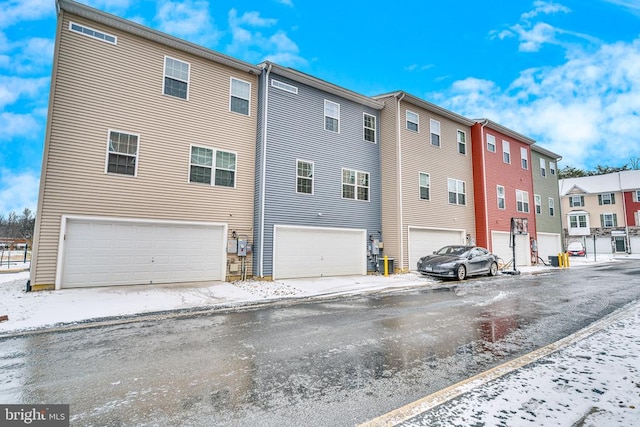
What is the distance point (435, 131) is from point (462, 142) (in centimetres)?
281

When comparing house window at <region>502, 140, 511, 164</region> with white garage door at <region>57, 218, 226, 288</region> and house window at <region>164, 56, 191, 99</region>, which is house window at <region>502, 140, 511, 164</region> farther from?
house window at <region>164, 56, 191, 99</region>

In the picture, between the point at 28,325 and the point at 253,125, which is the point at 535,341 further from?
the point at 253,125

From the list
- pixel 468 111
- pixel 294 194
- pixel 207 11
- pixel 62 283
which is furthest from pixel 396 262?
pixel 468 111

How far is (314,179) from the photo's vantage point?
46.9 feet

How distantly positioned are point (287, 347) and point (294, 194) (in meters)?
9.32

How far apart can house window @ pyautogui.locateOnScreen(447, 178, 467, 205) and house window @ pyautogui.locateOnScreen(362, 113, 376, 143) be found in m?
A: 5.53

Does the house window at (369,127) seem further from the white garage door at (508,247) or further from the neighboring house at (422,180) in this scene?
the white garage door at (508,247)

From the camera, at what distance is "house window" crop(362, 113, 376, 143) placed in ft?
54.2

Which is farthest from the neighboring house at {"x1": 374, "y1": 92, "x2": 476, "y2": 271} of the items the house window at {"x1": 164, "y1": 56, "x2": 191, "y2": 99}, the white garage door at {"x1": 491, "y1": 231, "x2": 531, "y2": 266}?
the house window at {"x1": 164, "y1": 56, "x2": 191, "y2": 99}

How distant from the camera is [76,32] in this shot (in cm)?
991

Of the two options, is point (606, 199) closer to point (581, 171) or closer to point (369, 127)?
point (581, 171)

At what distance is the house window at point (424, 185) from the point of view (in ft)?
55.9

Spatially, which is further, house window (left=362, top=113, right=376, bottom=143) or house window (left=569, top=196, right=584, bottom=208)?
house window (left=569, top=196, right=584, bottom=208)

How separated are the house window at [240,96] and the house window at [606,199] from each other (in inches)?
1870
